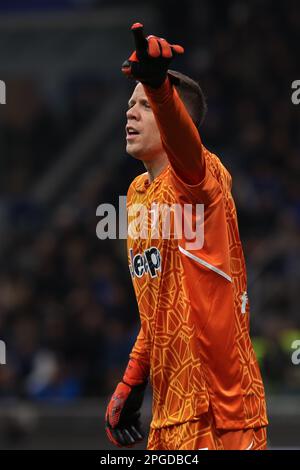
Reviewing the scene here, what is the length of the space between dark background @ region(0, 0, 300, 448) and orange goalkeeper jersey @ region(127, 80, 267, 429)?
14.7 feet

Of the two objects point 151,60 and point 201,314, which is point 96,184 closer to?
point 201,314

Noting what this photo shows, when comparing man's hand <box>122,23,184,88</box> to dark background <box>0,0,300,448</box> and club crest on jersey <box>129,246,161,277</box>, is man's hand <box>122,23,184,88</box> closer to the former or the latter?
club crest on jersey <box>129,246,161,277</box>

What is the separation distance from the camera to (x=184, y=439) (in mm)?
4262

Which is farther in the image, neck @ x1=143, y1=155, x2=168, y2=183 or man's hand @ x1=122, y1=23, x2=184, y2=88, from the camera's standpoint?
neck @ x1=143, y1=155, x2=168, y2=183

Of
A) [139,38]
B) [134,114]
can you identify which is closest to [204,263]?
[134,114]

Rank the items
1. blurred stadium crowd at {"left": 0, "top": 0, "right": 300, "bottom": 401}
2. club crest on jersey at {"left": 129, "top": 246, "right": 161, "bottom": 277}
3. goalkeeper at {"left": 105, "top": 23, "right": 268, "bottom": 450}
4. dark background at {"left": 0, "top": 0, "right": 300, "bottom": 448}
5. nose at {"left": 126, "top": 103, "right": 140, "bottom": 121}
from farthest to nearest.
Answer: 1. blurred stadium crowd at {"left": 0, "top": 0, "right": 300, "bottom": 401}
2. dark background at {"left": 0, "top": 0, "right": 300, "bottom": 448}
3. nose at {"left": 126, "top": 103, "right": 140, "bottom": 121}
4. club crest on jersey at {"left": 129, "top": 246, "right": 161, "bottom": 277}
5. goalkeeper at {"left": 105, "top": 23, "right": 268, "bottom": 450}

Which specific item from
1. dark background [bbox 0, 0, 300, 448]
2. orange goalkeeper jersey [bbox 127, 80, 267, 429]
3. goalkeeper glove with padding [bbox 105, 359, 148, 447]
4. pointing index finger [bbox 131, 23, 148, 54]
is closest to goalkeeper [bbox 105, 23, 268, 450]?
orange goalkeeper jersey [bbox 127, 80, 267, 429]

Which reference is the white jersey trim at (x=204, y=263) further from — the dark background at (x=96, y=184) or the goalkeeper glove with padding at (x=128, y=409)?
the dark background at (x=96, y=184)

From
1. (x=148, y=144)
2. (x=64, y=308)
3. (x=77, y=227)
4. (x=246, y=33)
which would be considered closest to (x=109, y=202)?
(x=77, y=227)

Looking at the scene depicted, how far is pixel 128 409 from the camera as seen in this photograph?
185 inches

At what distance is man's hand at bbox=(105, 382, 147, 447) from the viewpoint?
4.71m

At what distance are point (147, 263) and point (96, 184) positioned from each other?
7828mm

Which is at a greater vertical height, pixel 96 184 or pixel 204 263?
pixel 96 184

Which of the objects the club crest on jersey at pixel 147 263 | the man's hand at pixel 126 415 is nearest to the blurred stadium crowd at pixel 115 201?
the man's hand at pixel 126 415
